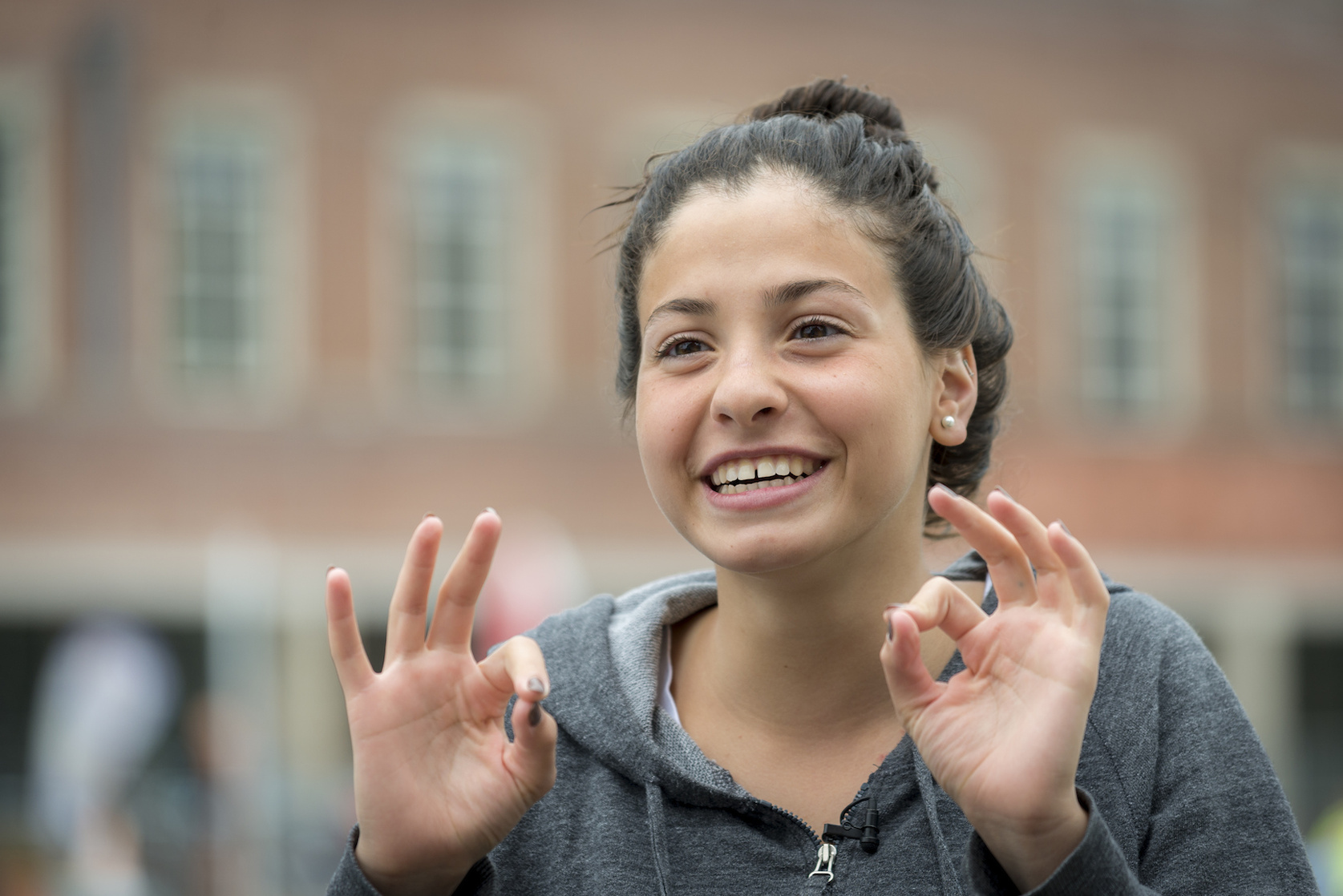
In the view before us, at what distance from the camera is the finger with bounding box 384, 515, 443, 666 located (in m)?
2.08

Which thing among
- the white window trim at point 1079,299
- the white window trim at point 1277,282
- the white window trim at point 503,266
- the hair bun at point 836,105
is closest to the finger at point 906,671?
the hair bun at point 836,105

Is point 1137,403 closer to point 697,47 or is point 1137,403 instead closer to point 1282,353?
point 1282,353

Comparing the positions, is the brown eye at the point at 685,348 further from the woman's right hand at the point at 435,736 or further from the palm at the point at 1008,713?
the palm at the point at 1008,713

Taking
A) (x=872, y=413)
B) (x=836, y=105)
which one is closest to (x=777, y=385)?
(x=872, y=413)

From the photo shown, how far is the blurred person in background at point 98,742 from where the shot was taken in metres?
9.93

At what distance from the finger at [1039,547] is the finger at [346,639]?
85 centimetres

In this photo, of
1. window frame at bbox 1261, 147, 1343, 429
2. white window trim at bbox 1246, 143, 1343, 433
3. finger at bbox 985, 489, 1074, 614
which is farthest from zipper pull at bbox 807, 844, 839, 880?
window frame at bbox 1261, 147, 1343, 429

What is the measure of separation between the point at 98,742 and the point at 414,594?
10.8 meters

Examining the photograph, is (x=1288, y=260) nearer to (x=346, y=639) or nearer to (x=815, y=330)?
(x=815, y=330)

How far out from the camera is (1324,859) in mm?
8383

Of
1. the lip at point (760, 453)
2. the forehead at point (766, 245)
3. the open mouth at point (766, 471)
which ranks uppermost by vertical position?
the forehead at point (766, 245)

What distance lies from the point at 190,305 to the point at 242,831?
20.8ft

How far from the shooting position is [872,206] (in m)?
2.46

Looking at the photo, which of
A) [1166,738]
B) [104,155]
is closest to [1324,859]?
[1166,738]
